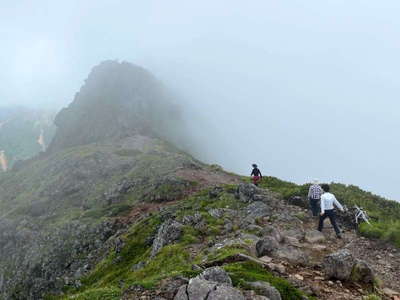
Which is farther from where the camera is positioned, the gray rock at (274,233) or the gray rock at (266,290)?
the gray rock at (274,233)

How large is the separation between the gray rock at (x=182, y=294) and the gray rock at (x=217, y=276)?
0.81 metres

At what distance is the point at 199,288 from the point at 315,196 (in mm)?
17343

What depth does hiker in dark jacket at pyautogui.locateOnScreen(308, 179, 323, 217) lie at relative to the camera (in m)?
27.6

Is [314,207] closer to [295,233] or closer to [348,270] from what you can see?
[295,233]

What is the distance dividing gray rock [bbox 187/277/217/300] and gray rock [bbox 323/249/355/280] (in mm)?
6171

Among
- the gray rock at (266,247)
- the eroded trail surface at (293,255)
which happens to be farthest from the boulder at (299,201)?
the gray rock at (266,247)

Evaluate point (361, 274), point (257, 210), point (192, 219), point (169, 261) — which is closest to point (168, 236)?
point (192, 219)

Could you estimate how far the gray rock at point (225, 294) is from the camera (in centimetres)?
1222

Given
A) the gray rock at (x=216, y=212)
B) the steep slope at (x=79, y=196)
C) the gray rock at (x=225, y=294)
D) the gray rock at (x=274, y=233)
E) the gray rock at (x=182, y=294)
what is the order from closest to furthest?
the gray rock at (x=225, y=294), the gray rock at (x=182, y=294), the gray rock at (x=274, y=233), the gray rock at (x=216, y=212), the steep slope at (x=79, y=196)

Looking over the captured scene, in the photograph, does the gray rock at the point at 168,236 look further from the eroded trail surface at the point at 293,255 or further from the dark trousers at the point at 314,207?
the dark trousers at the point at 314,207

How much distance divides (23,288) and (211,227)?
40848 millimetres

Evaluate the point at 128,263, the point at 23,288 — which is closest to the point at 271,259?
the point at 128,263

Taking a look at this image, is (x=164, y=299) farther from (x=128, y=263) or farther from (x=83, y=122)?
(x=83, y=122)

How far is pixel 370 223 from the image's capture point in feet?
85.2
